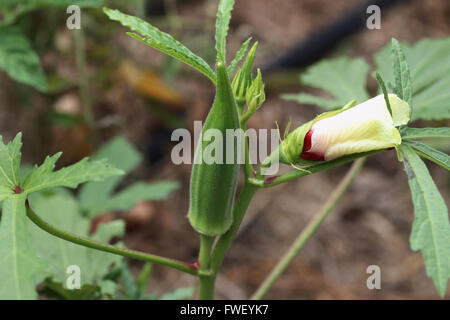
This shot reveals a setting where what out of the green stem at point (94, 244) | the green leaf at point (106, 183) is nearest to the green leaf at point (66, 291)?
the green stem at point (94, 244)

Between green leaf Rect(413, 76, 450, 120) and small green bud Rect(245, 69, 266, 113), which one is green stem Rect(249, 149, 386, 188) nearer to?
small green bud Rect(245, 69, 266, 113)

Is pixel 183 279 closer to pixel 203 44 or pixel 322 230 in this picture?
pixel 322 230

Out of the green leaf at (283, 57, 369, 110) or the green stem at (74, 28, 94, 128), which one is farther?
the green stem at (74, 28, 94, 128)

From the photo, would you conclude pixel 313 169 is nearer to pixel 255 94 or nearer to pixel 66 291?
pixel 255 94

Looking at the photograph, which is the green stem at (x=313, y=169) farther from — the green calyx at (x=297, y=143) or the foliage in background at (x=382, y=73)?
the foliage in background at (x=382, y=73)

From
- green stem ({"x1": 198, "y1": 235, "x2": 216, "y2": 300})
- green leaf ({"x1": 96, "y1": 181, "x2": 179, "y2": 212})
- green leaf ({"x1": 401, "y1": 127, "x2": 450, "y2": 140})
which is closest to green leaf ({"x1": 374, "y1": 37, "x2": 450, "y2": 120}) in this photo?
green leaf ({"x1": 401, "y1": 127, "x2": 450, "y2": 140})

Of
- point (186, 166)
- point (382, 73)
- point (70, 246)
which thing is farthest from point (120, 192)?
point (382, 73)
